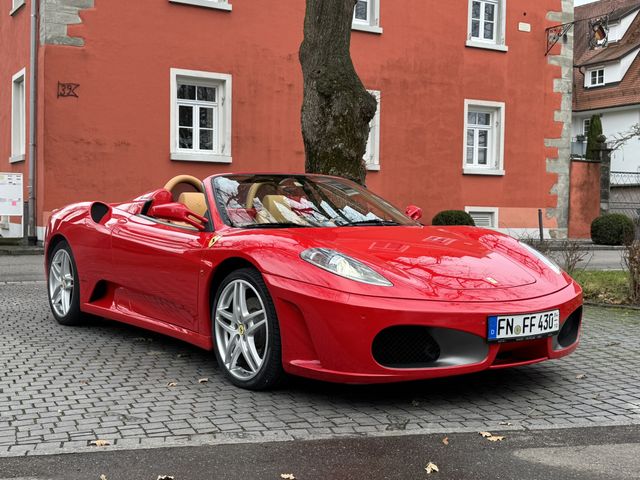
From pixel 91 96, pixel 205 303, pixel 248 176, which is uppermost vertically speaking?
pixel 91 96

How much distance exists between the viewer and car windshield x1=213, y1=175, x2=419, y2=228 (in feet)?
16.2

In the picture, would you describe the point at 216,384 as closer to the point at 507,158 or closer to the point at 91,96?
the point at 91,96

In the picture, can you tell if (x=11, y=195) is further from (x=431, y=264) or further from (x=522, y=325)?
(x=522, y=325)

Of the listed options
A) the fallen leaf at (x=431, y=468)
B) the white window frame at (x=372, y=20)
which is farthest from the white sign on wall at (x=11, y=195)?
the fallen leaf at (x=431, y=468)

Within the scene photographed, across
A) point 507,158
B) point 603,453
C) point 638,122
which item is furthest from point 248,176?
point 638,122

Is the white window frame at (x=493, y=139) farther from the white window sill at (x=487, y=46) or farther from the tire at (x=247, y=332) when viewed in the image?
the tire at (x=247, y=332)

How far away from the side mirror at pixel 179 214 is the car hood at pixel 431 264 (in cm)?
66

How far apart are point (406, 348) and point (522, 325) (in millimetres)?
631

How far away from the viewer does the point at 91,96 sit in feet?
51.2

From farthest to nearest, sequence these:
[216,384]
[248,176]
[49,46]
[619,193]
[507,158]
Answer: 1. [619,193]
2. [507,158]
3. [49,46]
4. [248,176]
5. [216,384]

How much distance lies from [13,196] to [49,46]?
3057 millimetres

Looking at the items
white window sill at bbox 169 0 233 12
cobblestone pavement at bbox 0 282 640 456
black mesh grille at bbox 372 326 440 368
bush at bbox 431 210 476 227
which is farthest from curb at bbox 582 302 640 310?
white window sill at bbox 169 0 233 12

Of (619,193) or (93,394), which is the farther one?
(619,193)

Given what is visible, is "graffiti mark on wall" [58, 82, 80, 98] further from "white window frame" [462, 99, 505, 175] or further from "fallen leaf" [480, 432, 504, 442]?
"fallen leaf" [480, 432, 504, 442]
